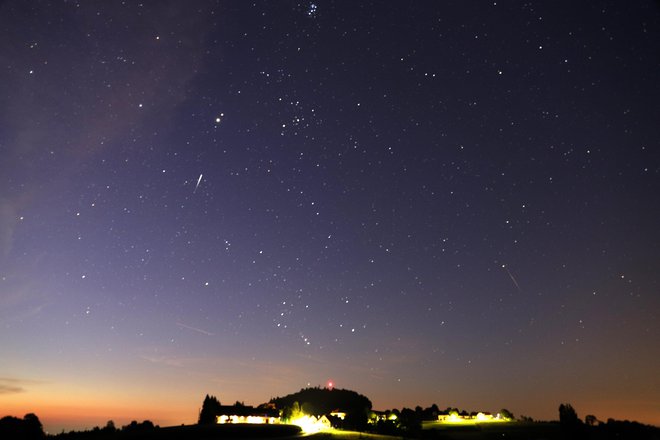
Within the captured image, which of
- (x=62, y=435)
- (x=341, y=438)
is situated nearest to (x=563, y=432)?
(x=341, y=438)

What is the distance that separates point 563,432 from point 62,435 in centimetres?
6345

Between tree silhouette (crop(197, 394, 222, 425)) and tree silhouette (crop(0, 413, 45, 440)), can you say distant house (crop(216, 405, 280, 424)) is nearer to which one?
tree silhouette (crop(197, 394, 222, 425))

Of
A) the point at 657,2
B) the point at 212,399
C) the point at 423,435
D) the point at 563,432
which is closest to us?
the point at 657,2

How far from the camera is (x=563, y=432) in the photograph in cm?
6188

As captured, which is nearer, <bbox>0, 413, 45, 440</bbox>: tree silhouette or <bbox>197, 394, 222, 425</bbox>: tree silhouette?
<bbox>0, 413, 45, 440</bbox>: tree silhouette

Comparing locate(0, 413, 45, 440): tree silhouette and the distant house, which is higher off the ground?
the distant house

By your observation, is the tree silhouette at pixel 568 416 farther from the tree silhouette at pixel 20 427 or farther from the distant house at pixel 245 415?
the tree silhouette at pixel 20 427

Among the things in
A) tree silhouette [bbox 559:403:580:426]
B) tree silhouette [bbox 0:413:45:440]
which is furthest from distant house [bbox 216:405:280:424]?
tree silhouette [bbox 559:403:580:426]

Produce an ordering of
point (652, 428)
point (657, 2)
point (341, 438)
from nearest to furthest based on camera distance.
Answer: point (657, 2) → point (341, 438) → point (652, 428)

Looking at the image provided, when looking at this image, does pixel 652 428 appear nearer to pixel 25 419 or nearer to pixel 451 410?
pixel 451 410

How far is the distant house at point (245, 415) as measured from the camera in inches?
3415

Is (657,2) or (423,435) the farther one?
(423,435)

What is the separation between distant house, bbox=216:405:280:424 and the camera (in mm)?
86750

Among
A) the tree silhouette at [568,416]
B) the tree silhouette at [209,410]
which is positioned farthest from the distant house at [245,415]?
the tree silhouette at [568,416]
